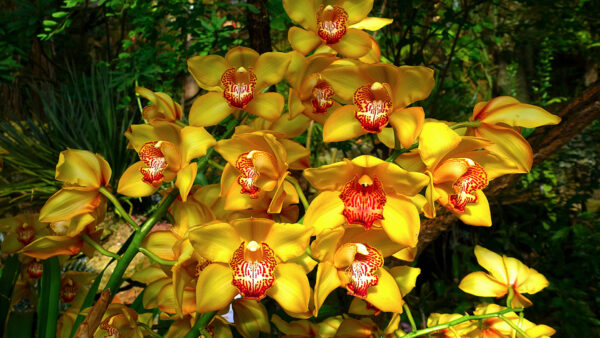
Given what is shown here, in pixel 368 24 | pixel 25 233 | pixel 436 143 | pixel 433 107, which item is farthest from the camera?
pixel 433 107

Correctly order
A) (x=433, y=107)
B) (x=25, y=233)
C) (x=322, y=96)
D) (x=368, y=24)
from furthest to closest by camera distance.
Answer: (x=433, y=107)
(x=25, y=233)
(x=368, y=24)
(x=322, y=96)

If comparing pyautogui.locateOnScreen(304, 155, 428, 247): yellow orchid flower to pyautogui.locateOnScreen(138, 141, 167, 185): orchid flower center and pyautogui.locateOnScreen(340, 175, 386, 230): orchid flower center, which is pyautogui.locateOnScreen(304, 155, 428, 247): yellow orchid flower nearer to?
pyautogui.locateOnScreen(340, 175, 386, 230): orchid flower center

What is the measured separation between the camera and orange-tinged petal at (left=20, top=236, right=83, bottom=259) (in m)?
0.71

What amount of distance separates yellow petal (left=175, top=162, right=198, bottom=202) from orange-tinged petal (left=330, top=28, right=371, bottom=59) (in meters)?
0.31

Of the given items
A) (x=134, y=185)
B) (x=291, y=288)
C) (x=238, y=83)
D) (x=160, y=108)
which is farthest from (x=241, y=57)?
(x=291, y=288)

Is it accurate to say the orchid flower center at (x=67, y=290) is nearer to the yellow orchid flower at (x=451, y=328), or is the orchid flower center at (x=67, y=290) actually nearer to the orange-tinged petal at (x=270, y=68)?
the orange-tinged petal at (x=270, y=68)

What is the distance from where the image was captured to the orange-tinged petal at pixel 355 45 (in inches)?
28.9

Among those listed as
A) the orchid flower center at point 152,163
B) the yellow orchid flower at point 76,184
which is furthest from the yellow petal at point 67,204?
the orchid flower center at point 152,163

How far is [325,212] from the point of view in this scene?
63 centimetres

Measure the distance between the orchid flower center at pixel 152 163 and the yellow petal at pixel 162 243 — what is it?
9 cm

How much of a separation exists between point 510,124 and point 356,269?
0.31 metres

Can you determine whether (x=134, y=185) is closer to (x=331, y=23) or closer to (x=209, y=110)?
(x=209, y=110)

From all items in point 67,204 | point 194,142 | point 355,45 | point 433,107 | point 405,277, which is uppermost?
point 355,45

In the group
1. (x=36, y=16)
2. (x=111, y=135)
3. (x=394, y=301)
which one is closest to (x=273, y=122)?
(x=394, y=301)
